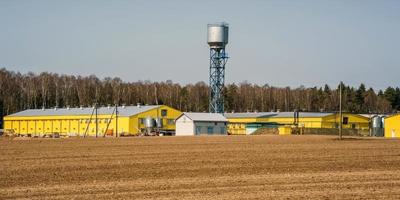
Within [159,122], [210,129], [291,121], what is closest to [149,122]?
[159,122]

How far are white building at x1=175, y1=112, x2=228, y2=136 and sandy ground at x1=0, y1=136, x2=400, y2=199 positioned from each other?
5009 centimetres

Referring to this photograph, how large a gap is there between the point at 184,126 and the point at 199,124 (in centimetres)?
188

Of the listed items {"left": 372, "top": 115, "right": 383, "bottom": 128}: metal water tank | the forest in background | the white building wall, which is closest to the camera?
the white building wall

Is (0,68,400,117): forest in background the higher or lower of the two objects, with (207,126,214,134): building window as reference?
higher

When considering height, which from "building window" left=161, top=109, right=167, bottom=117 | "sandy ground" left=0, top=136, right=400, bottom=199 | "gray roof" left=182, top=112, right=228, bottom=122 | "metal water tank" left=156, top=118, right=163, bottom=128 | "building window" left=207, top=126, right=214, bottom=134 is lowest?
"sandy ground" left=0, top=136, right=400, bottom=199

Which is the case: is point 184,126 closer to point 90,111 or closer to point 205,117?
point 205,117

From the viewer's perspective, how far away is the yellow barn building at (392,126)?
79812 mm

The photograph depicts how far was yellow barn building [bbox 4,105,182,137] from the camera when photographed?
3612 inches

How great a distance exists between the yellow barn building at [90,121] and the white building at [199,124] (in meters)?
5.67

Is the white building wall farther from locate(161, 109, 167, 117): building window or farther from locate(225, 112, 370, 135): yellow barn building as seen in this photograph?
locate(225, 112, 370, 135): yellow barn building

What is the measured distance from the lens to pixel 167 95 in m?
152

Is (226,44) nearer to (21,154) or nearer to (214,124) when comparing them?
(214,124)

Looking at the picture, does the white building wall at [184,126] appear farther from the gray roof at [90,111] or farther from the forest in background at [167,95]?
the forest in background at [167,95]

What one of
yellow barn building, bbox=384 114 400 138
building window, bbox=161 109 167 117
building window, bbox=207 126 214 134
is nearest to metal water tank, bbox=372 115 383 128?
yellow barn building, bbox=384 114 400 138
